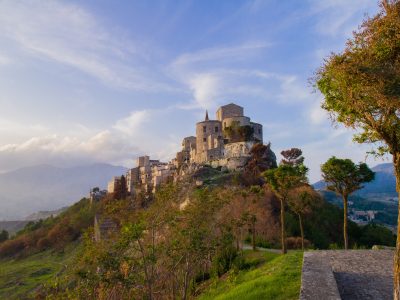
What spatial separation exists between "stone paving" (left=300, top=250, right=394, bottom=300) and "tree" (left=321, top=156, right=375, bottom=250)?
5997mm

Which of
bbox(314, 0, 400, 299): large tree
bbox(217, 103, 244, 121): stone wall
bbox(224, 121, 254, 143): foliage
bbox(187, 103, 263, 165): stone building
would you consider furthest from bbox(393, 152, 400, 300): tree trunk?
bbox(217, 103, 244, 121): stone wall

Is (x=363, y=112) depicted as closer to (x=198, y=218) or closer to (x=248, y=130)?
(x=198, y=218)

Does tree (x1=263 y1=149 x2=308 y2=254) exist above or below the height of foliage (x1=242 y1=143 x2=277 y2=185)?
below

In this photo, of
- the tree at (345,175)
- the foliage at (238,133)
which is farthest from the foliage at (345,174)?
the foliage at (238,133)

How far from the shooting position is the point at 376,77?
32.3ft

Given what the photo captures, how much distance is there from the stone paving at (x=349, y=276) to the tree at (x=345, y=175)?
6.00 m

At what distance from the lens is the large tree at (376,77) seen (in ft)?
31.9

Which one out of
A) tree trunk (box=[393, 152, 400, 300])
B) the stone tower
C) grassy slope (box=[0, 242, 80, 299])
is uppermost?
the stone tower

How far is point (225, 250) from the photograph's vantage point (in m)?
24.5

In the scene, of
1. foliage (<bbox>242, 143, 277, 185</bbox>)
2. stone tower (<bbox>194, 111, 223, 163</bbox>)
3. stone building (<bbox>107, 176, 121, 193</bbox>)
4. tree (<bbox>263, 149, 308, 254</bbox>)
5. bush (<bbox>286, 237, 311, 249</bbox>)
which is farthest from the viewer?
stone building (<bbox>107, 176, 121, 193</bbox>)

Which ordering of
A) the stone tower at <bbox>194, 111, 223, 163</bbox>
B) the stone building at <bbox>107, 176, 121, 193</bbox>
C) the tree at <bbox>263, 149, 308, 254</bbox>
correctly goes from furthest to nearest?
the stone building at <bbox>107, 176, 121, 193</bbox>
the stone tower at <bbox>194, 111, 223, 163</bbox>
the tree at <bbox>263, 149, 308, 254</bbox>

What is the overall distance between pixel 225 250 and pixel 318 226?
1065 inches

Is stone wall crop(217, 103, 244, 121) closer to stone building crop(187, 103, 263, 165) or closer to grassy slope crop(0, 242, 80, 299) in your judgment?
stone building crop(187, 103, 263, 165)

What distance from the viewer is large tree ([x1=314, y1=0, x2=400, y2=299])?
971 cm
